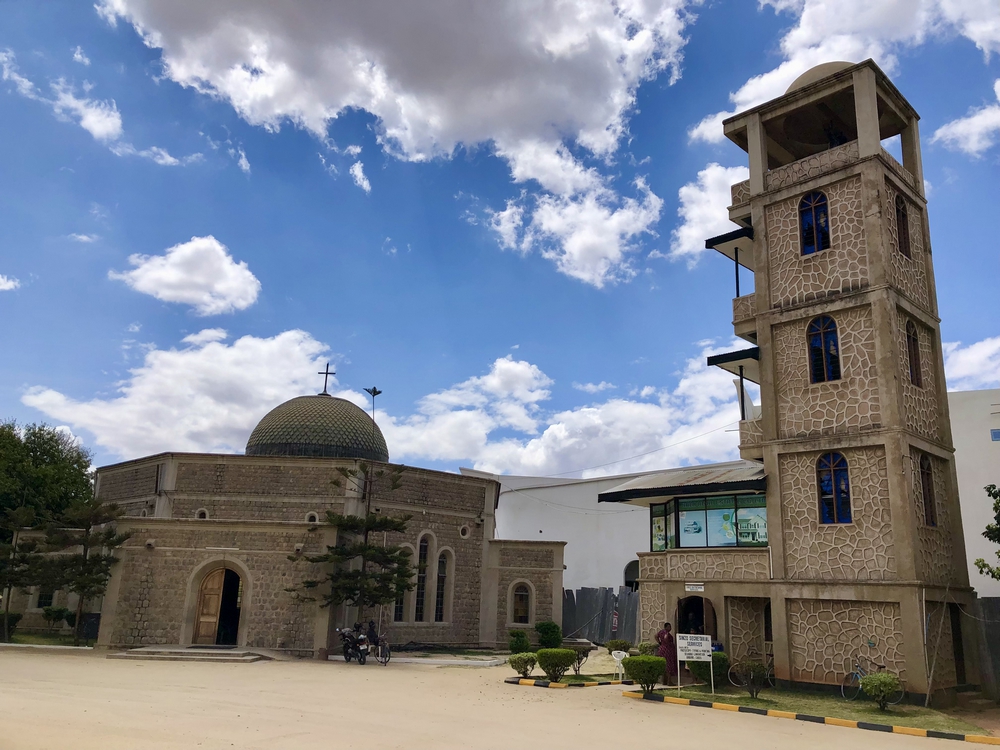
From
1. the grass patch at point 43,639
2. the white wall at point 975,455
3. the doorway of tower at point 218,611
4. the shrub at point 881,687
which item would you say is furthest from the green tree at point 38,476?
the white wall at point 975,455

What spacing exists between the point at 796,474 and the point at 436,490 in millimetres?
13565

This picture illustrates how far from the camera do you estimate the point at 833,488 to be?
667 inches

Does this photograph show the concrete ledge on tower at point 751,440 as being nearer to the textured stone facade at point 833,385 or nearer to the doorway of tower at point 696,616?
the textured stone facade at point 833,385

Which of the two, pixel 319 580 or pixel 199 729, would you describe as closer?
pixel 199 729

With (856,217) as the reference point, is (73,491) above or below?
below

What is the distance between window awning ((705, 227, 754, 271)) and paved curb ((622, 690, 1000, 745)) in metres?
11.9

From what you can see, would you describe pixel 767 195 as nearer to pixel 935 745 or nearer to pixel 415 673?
pixel 935 745

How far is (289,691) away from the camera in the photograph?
13.8 m

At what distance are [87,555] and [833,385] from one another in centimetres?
2118

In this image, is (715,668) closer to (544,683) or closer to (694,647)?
(694,647)

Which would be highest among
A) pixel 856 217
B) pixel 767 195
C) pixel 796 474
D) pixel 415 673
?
pixel 767 195

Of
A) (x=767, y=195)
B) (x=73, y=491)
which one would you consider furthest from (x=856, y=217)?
(x=73, y=491)

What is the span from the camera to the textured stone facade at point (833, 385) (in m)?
16.9

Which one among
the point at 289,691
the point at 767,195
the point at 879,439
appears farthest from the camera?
the point at 767,195
